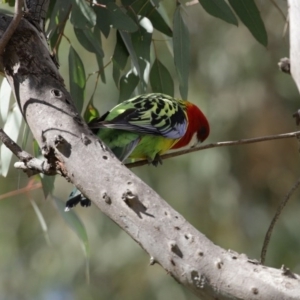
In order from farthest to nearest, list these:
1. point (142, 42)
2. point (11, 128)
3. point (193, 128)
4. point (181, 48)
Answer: point (193, 128) → point (11, 128) → point (142, 42) → point (181, 48)

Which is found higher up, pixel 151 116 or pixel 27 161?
pixel 27 161

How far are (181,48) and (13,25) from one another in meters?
0.94

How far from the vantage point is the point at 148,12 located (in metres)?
2.56

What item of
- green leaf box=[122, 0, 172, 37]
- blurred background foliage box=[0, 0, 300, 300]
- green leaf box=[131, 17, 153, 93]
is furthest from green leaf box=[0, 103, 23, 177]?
blurred background foliage box=[0, 0, 300, 300]

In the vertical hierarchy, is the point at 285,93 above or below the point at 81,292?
above

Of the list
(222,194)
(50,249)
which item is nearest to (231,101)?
(222,194)

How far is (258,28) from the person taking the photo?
95.6 inches

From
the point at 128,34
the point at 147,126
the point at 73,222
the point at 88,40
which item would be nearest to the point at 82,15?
the point at 88,40

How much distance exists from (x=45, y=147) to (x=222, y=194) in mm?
4314

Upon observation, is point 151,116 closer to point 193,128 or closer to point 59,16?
point 193,128

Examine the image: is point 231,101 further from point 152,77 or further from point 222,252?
point 222,252

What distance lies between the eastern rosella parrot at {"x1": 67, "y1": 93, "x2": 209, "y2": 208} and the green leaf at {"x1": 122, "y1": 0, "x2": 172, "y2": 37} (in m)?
0.32

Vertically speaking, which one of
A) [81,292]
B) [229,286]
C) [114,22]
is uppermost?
[114,22]

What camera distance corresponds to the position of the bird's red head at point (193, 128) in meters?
3.21
